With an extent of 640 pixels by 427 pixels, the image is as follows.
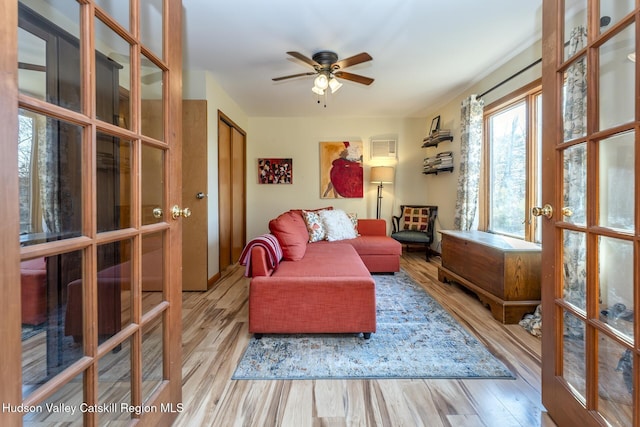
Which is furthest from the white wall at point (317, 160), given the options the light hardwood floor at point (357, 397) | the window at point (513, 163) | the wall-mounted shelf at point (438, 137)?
the light hardwood floor at point (357, 397)

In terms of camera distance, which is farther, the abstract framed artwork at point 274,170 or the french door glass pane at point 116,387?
the abstract framed artwork at point 274,170

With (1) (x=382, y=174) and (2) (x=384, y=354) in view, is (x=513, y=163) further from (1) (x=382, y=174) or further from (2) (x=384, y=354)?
(2) (x=384, y=354)

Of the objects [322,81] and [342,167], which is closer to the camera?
[322,81]

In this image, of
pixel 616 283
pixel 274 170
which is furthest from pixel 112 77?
pixel 274 170

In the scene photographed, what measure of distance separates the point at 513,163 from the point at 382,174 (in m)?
1.91

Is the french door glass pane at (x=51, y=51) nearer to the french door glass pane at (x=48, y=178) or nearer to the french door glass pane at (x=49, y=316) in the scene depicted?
the french door glass pane at (x=48, y=178)

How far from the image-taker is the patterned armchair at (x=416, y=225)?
4.06m

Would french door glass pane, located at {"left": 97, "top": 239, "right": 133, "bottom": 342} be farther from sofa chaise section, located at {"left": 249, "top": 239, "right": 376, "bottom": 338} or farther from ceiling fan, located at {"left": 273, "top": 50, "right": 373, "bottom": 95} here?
ceiling fan, located at {"left": 273, "top": 50, "right": 373, "bottom": 95}

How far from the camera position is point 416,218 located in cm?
446

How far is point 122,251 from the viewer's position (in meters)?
0.94

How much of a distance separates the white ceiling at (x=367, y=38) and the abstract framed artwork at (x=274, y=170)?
138 centimetres

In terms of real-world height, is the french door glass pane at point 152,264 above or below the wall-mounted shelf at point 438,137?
below

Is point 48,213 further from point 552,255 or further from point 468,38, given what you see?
point 468,38

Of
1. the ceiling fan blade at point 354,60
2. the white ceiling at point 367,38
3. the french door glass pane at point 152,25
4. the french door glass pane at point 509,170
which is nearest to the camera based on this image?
the french door glass pane at point 152,25
